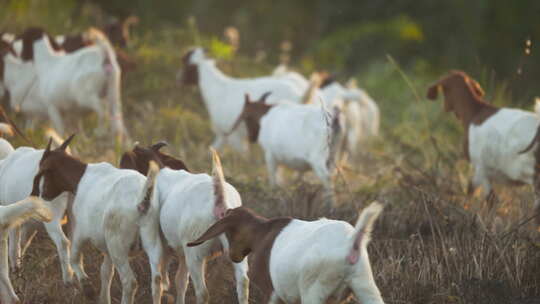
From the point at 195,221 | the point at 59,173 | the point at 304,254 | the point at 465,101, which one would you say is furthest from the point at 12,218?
the point at 465,101

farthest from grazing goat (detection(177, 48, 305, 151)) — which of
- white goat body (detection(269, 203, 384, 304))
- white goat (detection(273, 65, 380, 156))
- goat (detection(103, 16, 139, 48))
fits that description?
white goat body (detection(269, 203, 384, 304))

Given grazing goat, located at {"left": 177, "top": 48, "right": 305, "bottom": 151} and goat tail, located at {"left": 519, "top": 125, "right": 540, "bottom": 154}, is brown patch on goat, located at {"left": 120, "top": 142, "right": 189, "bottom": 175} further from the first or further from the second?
grazing goat, located at {"left": 177, "top": 48, "right": 305, "bottom": 151}

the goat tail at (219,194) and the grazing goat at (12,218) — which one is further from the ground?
the goat tail at (219,194)

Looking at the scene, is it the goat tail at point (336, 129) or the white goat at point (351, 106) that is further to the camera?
the white goat at point (351, 106)

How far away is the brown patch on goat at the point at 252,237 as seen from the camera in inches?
230

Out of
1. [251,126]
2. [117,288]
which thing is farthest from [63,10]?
[117,288]

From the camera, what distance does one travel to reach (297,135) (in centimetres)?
938

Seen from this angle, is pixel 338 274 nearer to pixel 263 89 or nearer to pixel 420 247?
pixel 420 247

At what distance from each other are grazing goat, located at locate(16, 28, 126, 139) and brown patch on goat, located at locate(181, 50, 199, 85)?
1735mm

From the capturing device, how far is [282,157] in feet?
31.7

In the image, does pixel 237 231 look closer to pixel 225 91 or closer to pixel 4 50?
pixel 4 50

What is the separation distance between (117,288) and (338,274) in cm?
249

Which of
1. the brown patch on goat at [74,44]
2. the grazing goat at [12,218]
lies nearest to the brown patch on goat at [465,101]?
the grazing goat at [12,218]

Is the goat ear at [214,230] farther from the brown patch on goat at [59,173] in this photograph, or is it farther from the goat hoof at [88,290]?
the brown patch on goat at [59,173]
